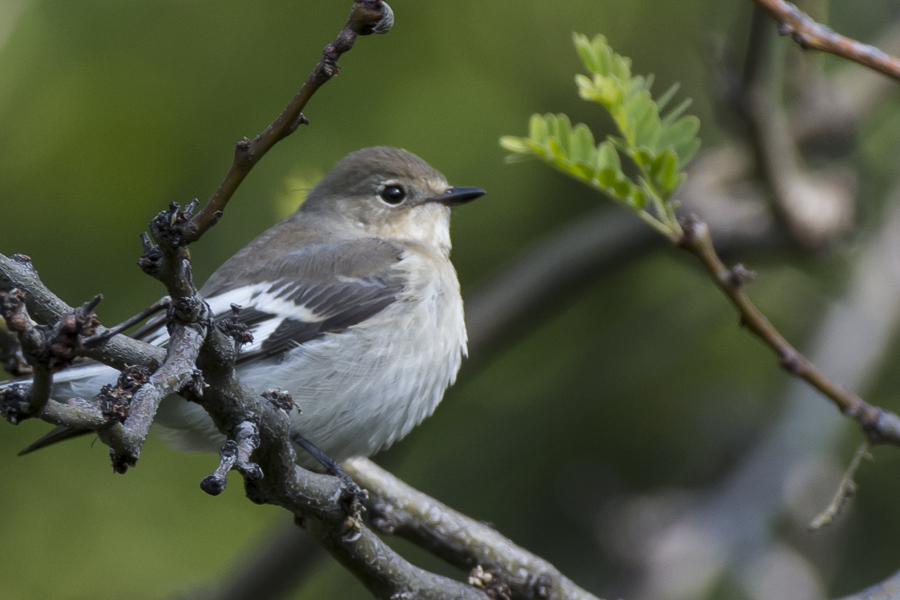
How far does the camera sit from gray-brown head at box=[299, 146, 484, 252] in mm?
4637

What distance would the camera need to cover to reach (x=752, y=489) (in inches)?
204

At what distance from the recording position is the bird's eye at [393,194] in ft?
15.3

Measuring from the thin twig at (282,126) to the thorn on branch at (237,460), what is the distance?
0.43 metres

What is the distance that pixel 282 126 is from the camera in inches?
66.4

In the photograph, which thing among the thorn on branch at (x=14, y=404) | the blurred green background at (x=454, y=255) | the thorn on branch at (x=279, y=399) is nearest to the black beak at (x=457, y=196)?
the blurred green background at (x=454, y=255)

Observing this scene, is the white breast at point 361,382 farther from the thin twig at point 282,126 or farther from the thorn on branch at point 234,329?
the thin twig at point 282,126

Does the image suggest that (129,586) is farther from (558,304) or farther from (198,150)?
(558,304)

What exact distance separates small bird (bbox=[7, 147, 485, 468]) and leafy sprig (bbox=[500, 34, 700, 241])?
43.8 inches

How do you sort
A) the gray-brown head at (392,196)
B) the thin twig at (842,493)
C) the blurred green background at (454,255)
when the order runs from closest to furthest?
the thin twig at (842,493) < the gray-brown head at (392,196) < the blurred green background at (454,255)

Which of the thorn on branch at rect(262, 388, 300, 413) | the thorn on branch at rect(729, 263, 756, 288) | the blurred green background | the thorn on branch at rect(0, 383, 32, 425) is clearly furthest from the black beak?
the thorn on branch at rect(0, 383, 32, 425)

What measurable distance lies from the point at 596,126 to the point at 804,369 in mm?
3747

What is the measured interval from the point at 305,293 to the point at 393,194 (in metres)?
1.03

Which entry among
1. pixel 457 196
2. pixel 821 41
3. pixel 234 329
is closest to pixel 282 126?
pixel 234 329

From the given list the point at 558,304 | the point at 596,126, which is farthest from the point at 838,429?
the point at 596,126
